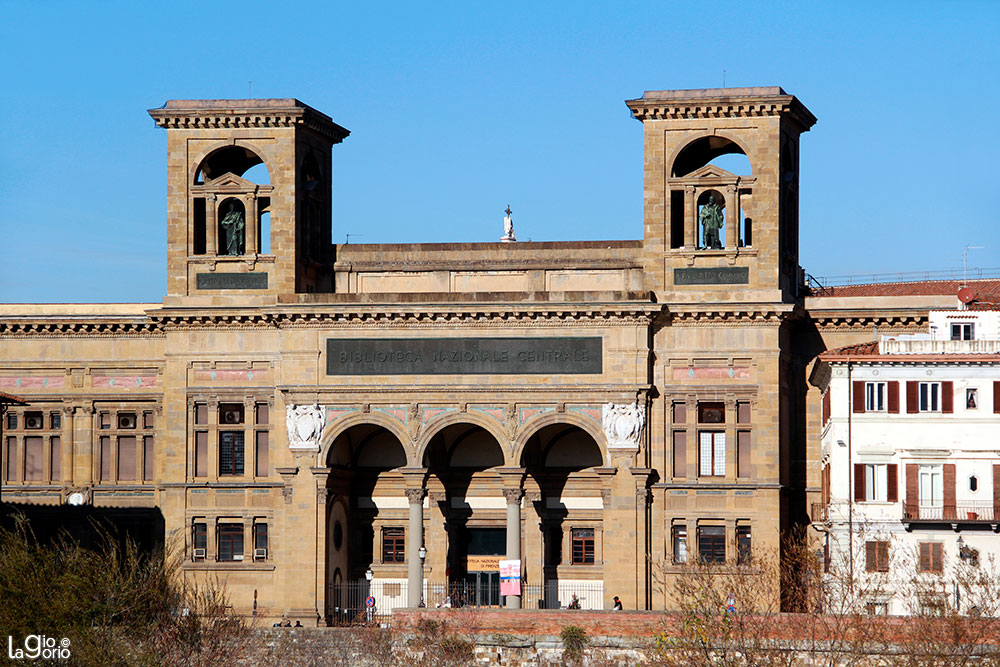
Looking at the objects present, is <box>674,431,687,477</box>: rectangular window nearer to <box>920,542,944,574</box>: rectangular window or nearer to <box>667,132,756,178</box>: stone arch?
<box>667,132,756,178</box>: stone arch

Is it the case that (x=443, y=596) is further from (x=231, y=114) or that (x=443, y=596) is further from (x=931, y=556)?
(x=231, y=114)

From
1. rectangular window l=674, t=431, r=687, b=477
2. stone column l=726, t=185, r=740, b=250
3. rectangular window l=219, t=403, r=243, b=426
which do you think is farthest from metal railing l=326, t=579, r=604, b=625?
stone column l=726, t=185, r=740, b=250

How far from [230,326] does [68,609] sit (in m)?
22.6

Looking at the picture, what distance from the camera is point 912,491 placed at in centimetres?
7694

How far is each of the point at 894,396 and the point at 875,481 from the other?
2.90m

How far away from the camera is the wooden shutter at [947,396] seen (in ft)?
254

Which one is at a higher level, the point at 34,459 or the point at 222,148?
the point at 222,148

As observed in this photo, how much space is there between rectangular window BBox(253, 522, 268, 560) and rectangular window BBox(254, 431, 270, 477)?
1.86m

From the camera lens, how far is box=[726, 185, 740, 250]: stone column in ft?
277

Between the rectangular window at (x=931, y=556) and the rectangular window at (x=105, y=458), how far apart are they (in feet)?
105

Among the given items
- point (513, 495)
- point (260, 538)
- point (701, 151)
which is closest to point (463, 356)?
point (513, 495)

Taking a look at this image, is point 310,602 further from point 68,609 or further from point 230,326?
point 68,609

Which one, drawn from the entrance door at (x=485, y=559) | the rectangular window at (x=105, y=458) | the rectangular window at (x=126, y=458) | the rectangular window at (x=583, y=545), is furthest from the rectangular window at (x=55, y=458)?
the rectangular window at (x=583, y=545)

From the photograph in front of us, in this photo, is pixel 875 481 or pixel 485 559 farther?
pixel 485 559
